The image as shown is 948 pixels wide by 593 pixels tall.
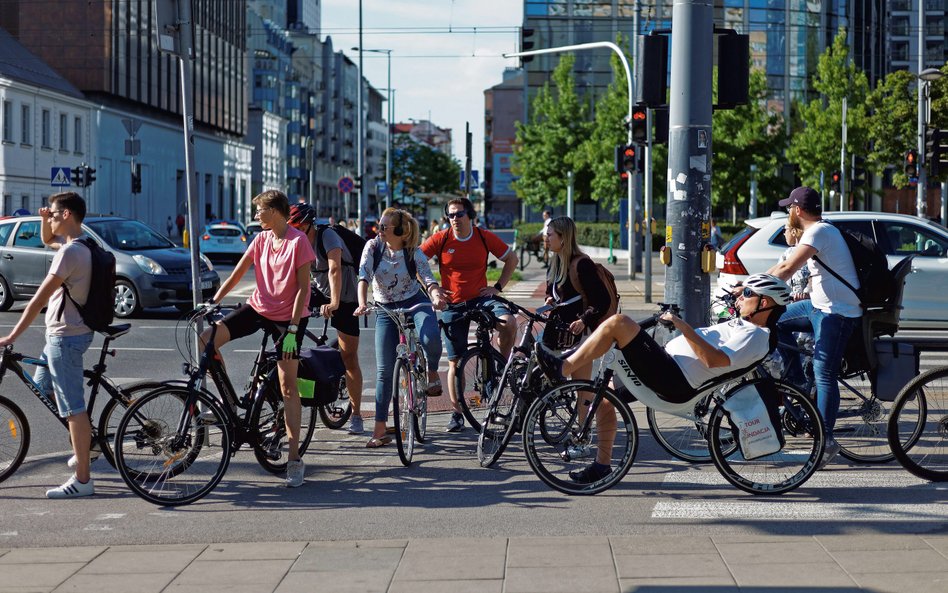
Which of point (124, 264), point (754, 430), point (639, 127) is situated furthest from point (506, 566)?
point (639, 127)

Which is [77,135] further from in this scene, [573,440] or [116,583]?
[116,583]

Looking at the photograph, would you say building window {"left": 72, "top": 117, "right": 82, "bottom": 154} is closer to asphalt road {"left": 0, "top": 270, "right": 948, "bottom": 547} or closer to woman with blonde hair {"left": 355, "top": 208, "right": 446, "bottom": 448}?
asphalt road {"left": 0, "top": 270, "right": 948, "bottom": 547}

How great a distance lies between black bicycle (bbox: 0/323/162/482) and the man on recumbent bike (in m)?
2.55

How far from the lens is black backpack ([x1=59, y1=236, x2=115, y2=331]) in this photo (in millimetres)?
7352

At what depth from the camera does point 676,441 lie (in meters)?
8.41

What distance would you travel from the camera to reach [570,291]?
8547 mm

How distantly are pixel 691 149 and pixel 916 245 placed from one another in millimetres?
6430

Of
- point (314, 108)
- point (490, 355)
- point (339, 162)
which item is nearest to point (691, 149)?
point (490, 355)

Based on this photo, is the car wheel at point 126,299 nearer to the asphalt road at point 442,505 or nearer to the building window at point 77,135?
the asphalt road at point 442,505

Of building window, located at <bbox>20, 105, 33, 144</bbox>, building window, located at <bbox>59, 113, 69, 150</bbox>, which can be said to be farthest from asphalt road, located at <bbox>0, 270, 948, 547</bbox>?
building window, located at <bbox>59, 113, 69, 150</bbox>

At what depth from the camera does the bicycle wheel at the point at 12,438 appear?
302 inches

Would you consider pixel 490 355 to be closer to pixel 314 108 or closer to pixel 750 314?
pixel 750 314

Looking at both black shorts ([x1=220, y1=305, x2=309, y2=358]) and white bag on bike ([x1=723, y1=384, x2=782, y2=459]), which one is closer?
white bag on bike ([x1=723, y1=384, x2=782, y2=459])

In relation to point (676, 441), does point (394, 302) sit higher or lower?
higher
